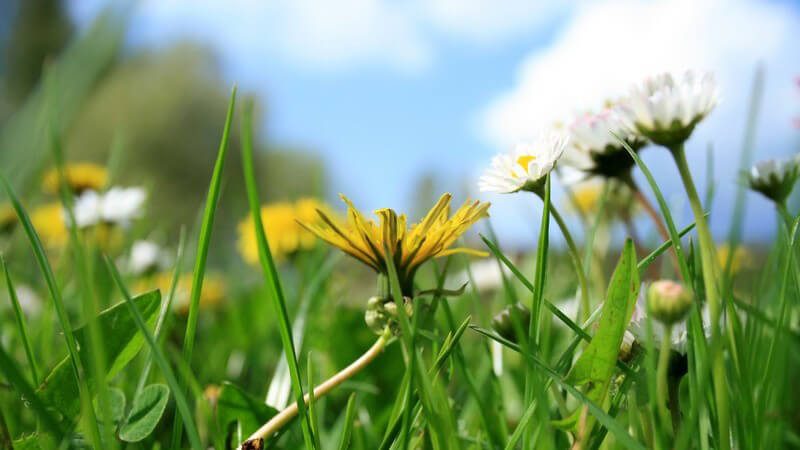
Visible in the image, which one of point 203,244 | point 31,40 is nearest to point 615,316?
point 203,244

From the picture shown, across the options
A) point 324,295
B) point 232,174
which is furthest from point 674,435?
point 232,174

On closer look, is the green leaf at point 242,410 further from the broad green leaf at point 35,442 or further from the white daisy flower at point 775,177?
the white daisy flower at point 775,177

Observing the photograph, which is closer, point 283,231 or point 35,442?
point 35,442

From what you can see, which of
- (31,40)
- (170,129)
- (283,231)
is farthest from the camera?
(31,40)

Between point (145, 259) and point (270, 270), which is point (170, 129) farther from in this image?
point (270, 270)

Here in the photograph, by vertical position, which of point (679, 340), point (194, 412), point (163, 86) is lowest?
point (194, 412)

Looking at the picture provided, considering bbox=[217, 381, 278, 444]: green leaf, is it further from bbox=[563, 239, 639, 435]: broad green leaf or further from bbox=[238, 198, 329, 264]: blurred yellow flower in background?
bbox=[238, 198, 329, 264]: blurred yellow flower in background

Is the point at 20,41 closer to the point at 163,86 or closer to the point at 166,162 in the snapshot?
the point at 163,86
